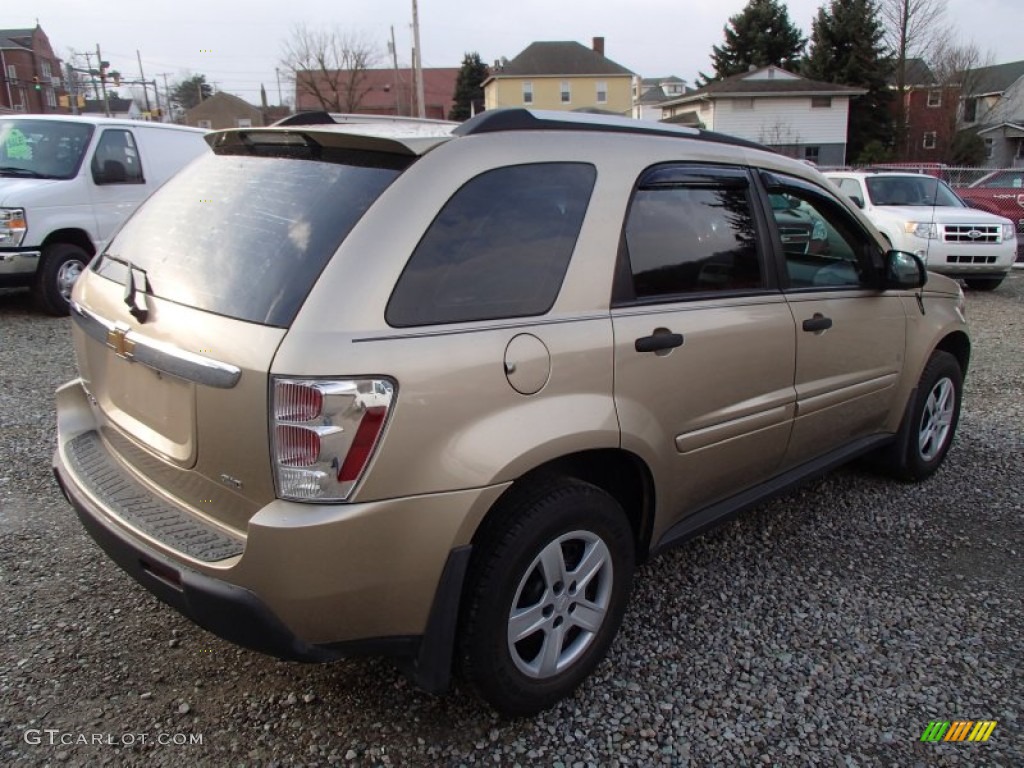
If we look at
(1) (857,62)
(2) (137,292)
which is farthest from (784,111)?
(2) (137,292)

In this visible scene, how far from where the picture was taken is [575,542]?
2.48 metres

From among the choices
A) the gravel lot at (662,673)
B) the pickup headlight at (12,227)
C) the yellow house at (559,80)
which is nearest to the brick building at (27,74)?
the yellow house at (559,80)

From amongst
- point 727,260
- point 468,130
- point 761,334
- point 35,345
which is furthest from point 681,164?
point 35,345

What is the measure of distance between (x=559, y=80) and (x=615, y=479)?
6688cm

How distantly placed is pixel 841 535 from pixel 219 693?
9.17 feet

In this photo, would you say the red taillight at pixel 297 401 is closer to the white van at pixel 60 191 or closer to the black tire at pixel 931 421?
the black tire at pixel 931 421

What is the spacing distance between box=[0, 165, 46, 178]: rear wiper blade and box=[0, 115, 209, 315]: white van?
0.03ft

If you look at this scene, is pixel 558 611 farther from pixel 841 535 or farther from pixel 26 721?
pixel 841 535

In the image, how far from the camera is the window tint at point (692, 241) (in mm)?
2643

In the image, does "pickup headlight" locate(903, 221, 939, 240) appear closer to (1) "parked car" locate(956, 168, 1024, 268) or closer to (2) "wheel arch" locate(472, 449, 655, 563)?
(1) "parked car" locate(956, 168, 1024, 268)

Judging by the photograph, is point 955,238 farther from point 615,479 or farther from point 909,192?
point 615,479

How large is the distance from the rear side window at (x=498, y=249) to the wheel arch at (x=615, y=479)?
49 cm

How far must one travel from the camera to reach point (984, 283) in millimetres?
11711

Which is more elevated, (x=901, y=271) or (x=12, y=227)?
(x=12, y=227)
